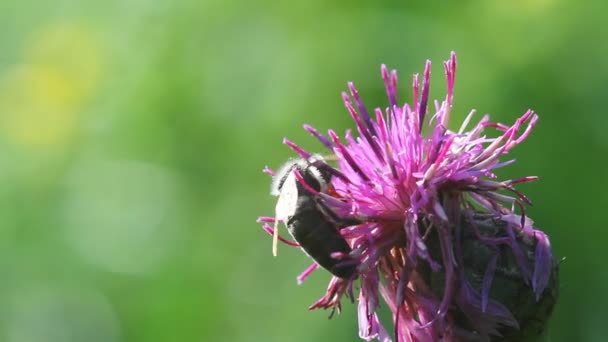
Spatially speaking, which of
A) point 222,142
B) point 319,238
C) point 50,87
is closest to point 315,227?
point 319,238

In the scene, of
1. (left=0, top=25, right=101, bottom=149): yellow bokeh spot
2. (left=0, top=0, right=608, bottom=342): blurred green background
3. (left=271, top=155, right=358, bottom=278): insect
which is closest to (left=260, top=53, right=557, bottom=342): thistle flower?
(left=271, top=155, right=358, bottom=278): insect

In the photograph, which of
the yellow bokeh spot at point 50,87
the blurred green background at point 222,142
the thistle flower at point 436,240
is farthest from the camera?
the yellow bokeh spot at point 50,87

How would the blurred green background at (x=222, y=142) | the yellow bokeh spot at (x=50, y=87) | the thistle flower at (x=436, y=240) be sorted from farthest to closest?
the yellow bokeh spot at (x=50, y=87) → the blurred green background at (x=222, y=142) → the thistle flower at (x=436, y=240)

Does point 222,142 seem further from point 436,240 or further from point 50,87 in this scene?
point 436,240

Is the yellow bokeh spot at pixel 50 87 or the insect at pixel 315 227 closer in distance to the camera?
the insect at pixel 315 227

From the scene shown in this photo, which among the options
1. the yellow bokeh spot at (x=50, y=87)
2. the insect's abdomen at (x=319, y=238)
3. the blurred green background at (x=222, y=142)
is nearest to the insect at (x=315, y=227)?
the insect's abdomen at (x=319, y=238)

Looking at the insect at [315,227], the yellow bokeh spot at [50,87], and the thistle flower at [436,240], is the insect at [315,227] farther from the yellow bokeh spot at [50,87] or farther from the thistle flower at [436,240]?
the yellow bokeh spot at [50,87]

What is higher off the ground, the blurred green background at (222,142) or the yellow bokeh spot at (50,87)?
the yellow bokeh spot at (50,87)
